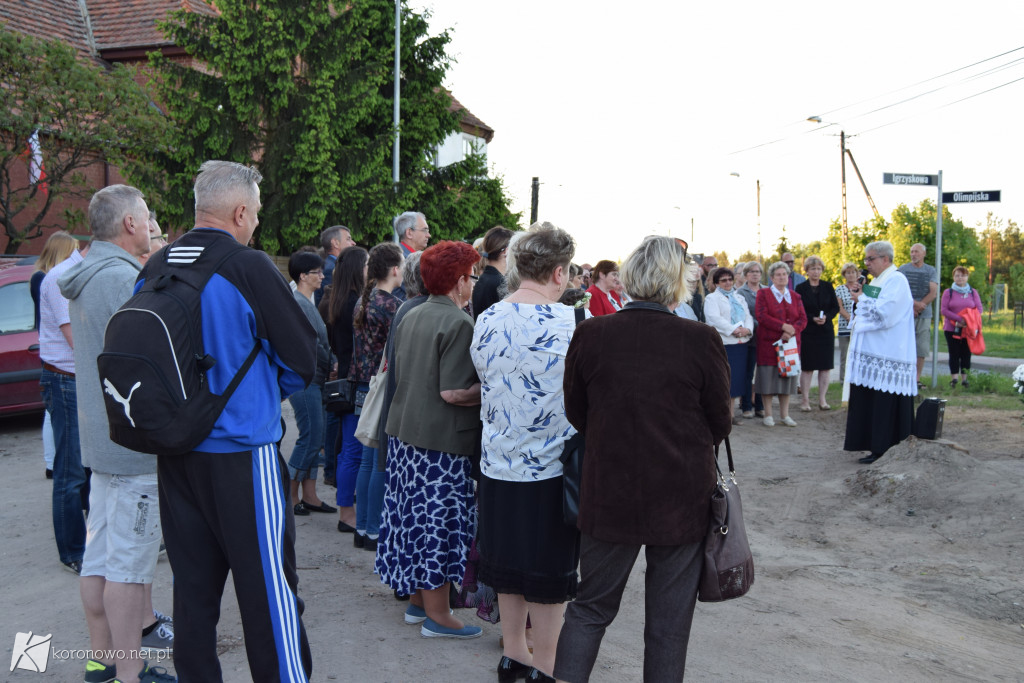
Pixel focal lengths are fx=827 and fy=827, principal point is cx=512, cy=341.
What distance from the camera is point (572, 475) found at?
344cm

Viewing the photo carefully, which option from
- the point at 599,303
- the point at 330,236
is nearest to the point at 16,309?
the point at 330,236

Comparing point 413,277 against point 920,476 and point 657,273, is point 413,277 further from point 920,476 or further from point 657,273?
point 920,476

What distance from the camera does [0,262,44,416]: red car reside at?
9.45 metres

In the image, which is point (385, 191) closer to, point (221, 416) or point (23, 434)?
point (23, 434)

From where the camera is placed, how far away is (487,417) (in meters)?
3.73

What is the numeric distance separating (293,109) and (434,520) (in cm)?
1840

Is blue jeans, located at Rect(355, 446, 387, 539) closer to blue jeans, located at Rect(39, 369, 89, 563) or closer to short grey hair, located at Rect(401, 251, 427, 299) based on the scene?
short grey hair, located at Rect(401, 251, 427, 299)

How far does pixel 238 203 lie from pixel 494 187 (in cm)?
2087

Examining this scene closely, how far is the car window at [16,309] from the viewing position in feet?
31.6

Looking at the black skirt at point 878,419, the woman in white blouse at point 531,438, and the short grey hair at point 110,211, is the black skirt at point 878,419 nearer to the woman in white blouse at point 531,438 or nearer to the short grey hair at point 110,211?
the woman in white blouse at point 531,438

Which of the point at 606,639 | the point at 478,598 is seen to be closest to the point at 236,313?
the point at 478,598

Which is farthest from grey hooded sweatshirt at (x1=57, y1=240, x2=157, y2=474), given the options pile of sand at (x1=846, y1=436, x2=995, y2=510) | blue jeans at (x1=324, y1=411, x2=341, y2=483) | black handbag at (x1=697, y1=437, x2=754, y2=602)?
pile of sand at (x1=846, y1=436, x2=995, y2=510)

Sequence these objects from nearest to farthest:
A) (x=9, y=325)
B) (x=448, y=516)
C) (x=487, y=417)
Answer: (x=487, y=417), (x=448, y=516), (x=9, y=325)

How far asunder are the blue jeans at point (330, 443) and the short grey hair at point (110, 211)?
320 centimetres
